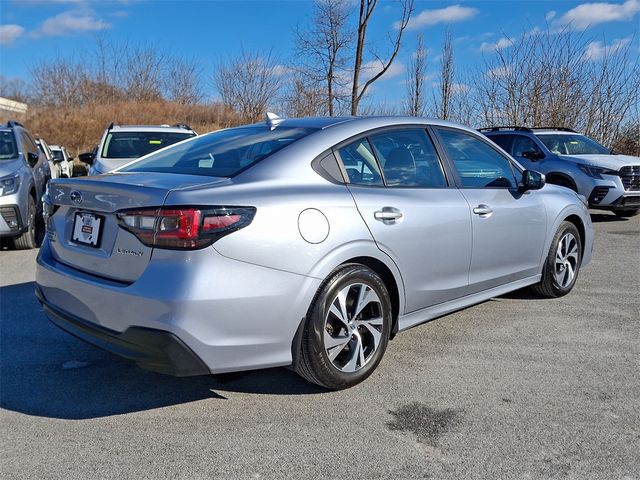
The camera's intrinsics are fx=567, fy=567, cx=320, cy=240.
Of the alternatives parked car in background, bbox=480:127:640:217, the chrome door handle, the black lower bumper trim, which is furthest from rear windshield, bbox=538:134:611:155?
the black lower bumper trim

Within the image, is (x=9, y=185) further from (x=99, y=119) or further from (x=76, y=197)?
(x=99, y=119)

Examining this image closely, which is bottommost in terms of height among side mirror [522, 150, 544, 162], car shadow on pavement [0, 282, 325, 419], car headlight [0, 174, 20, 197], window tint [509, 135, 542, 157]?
car shadow on pavement [0, 282, 325, 419]

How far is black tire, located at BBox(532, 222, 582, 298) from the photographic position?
499 cm

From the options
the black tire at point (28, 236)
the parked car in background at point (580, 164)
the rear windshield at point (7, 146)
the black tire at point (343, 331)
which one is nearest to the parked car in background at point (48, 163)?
the rear windshield at point (7, 146)

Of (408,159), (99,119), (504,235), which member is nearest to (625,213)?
(504,235)

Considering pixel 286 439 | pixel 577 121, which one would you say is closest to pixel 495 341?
pixel 286 439

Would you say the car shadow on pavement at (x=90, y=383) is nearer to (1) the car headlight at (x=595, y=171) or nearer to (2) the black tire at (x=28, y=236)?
(2) the black tire at (x=28, y=236)

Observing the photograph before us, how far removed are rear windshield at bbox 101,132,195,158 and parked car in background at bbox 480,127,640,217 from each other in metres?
6.82

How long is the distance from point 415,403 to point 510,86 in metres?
17.0

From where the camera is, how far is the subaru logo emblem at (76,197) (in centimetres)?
Result: 309

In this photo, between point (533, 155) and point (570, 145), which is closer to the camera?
point (533, 155)

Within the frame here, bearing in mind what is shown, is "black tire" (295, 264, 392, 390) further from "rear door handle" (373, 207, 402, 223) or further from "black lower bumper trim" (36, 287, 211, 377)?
"black lower bumper trim" (36, 287, 211, 377)

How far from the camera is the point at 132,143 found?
30.1 ft

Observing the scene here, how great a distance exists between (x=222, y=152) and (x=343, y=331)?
1.35m
